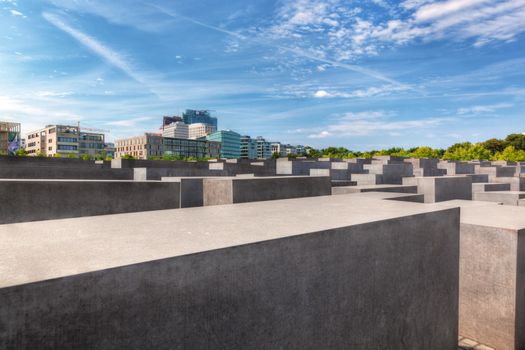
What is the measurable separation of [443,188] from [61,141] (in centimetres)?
12156

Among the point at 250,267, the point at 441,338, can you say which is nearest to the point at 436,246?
the point at 441,338

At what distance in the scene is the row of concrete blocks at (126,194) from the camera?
614 centimetres

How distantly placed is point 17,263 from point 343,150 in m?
86.2

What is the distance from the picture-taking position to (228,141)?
7234 inches

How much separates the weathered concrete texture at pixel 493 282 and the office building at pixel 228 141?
176m

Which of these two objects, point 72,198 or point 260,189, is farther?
point 260,189

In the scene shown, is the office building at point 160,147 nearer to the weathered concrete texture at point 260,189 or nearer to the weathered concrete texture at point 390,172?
the weathered concrete texture at point 390,172

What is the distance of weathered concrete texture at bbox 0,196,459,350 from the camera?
82.8 inches

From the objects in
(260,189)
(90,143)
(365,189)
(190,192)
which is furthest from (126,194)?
(90,143)

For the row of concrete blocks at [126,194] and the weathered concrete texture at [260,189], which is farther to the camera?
the weathered concrete texture at [260,189]

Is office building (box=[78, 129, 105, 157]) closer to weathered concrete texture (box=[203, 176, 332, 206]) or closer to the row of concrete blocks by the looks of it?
the row of concrete blocks

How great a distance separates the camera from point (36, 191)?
20.5 feet

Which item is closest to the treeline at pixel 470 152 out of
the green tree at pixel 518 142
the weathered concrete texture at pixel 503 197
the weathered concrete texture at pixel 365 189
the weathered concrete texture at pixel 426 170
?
the green tree at pixel 518 142

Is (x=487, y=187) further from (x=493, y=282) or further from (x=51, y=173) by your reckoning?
(x=51, y=173)
